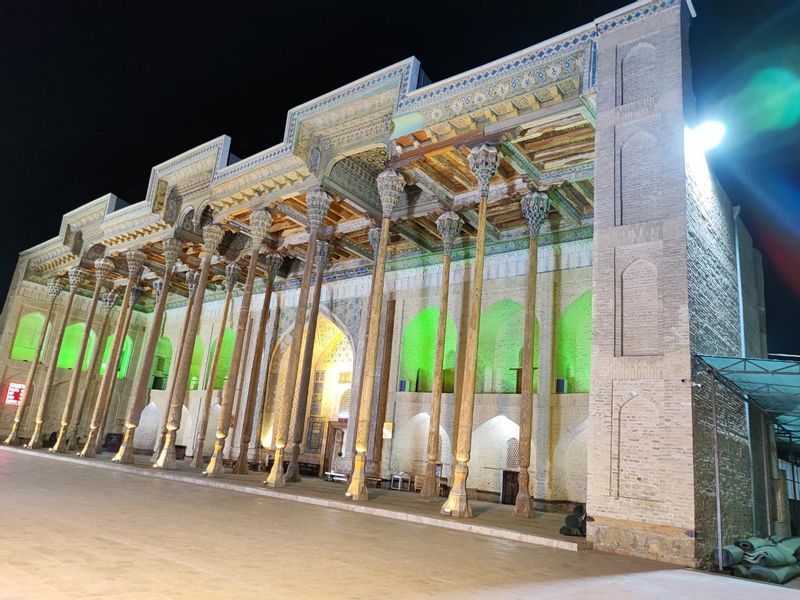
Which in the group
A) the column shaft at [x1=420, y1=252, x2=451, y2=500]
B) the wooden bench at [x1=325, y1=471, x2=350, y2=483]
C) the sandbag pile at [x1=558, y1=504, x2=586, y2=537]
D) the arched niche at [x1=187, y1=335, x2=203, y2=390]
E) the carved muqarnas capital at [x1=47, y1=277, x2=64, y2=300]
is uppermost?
the carved muqarnas capital at [x1=47, y1=277, x2=64, y2=300]

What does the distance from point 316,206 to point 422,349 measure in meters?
6.12

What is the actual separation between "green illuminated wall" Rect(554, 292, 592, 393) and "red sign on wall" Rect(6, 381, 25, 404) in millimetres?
20961

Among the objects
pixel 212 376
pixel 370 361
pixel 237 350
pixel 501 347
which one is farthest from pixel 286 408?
pixel 501 347

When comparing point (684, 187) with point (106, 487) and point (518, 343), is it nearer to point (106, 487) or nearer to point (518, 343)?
point (518, 343)

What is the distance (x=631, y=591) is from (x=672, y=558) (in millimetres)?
2290

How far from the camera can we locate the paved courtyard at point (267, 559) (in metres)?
3.48

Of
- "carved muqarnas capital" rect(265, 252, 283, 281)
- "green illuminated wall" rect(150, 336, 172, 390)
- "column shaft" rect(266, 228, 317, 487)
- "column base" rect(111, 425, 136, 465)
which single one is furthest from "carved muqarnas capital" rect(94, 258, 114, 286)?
"column shaft" rect(266, 228, 317, 487)

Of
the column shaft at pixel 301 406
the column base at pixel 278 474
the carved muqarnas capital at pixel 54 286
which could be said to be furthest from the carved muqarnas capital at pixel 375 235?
the carved muqarnas capital at pixel 54 286

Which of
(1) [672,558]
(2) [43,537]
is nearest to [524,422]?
(1) [672,558]

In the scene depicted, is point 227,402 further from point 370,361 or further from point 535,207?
point 535,207

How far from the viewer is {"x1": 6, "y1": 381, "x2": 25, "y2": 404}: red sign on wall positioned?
22.3m

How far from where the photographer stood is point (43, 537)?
4.44 metres

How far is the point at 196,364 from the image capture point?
24.0m

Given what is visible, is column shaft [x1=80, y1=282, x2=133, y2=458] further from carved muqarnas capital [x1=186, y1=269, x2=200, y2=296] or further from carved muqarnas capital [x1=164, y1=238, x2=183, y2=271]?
carved muqarnas capital [x1=164, y1=238, x2=183, y2=271]
